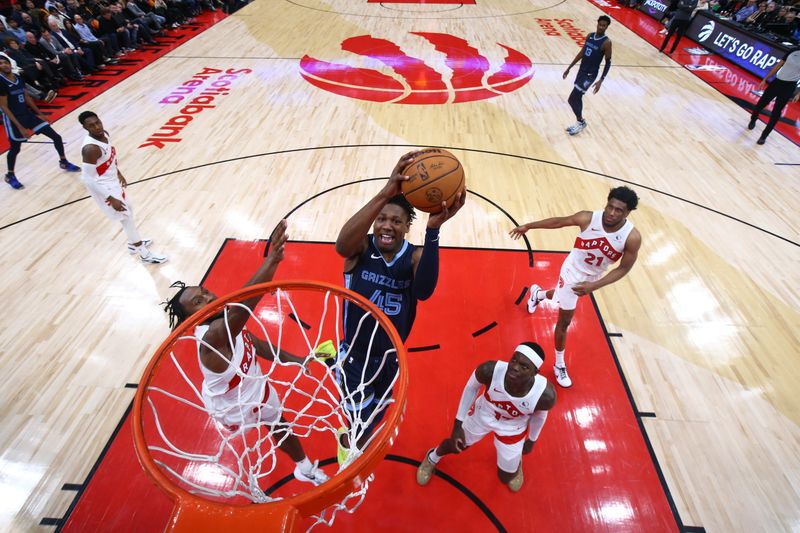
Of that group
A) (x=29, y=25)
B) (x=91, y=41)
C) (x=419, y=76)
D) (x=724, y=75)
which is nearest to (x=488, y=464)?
(x=419, y=76)

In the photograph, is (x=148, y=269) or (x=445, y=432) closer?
(x=445, y=432)

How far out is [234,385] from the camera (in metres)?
2.48

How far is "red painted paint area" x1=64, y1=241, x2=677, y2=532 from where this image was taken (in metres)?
2.86

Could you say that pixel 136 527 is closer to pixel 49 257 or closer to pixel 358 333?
pixel 358 333

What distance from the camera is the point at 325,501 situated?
60.9 inches

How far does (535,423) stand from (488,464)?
0.63m

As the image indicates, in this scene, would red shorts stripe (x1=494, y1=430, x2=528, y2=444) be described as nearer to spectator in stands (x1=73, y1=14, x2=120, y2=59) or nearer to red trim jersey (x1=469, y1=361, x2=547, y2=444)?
red trim jersey (x1=469, y1=361, x2=547, y2=444)

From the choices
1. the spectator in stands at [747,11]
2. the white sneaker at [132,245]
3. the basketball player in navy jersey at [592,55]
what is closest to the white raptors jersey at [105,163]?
the white sneaker at [132,245]

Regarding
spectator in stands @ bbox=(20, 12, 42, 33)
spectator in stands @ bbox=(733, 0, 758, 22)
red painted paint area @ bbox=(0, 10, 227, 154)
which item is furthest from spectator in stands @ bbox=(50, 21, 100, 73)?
spectator in stands @ bbox=(733, 0, 758, 22)

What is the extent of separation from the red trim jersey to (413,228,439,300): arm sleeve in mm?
730

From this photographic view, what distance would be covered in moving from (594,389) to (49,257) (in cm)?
A: 596

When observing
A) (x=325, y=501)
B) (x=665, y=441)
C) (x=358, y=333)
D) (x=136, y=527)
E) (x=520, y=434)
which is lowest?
(x=136, y=527)

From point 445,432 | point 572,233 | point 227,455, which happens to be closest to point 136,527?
point 227,455

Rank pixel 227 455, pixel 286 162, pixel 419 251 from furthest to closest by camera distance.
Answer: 1. pixel 286 162
2. pixel 227 455
3. pixel 419 251
